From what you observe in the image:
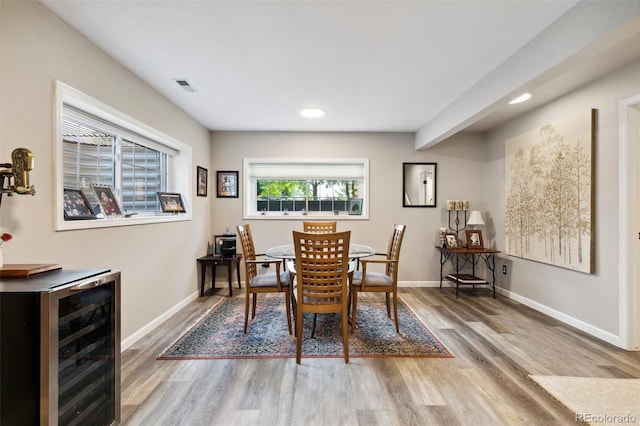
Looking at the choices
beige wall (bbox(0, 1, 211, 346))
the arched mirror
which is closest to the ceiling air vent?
beige wall (bbox(0, 1, 211, 346))

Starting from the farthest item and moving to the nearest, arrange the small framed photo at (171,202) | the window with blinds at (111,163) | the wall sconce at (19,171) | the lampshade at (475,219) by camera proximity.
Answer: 1. the lampshade at (475,219)
2. the small framed photo at (171,202)
3. the window with blinds at (111,163)
4. the wall sconce at (19,171)

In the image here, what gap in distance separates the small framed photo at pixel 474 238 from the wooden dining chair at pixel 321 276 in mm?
2828

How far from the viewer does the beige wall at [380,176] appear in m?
4.62

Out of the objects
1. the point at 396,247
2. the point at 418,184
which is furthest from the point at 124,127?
the point at 418,184

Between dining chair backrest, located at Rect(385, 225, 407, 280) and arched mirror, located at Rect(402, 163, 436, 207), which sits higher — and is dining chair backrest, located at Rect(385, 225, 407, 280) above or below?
below

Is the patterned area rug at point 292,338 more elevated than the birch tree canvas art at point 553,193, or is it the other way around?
the birch tree canvas art at point 553,193

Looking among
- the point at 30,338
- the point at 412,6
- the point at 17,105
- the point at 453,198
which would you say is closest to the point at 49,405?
the point at 30,338

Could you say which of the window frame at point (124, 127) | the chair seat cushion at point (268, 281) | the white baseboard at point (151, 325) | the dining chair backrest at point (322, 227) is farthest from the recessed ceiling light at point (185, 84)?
the white baseboard at point (151, 325)

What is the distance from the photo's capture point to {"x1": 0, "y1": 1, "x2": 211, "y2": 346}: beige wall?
1.59 meters

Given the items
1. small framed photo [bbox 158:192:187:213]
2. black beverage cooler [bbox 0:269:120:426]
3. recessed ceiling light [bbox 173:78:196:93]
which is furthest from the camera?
small framed photo [bbox 158:192:187:213]

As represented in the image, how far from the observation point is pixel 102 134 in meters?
2.56

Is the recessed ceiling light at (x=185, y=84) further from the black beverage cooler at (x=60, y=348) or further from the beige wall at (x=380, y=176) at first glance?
the black beverage cooler at (x=60, y=348)

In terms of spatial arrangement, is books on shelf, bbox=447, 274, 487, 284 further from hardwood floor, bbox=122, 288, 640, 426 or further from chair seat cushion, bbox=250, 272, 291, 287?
chair seat cushion, bbox=250, 272, 291, 287

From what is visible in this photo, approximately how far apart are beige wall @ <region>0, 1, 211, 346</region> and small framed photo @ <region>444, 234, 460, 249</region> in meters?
3.71
